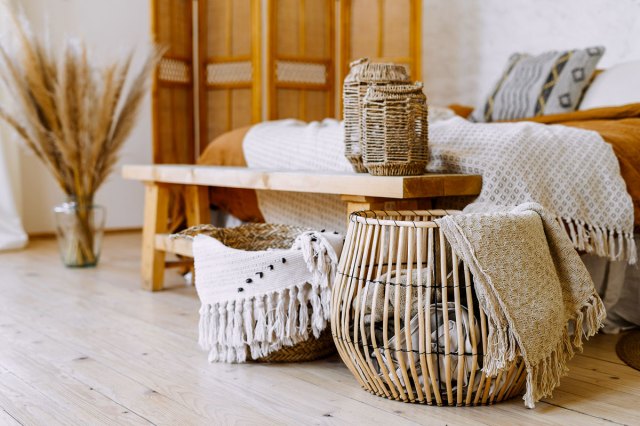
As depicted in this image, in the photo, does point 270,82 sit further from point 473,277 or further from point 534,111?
point 473,277

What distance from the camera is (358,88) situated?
2053 millimetres

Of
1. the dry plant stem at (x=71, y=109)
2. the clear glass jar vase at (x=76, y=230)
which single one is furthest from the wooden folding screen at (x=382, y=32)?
the clear glass jar vase at (x=76, y=230)

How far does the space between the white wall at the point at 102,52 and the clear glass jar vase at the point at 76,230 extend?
3.78 ft

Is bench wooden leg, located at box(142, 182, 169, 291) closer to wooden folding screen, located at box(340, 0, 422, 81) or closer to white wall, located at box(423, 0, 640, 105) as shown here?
wooden folding screen, located at box(340, 0, 422, 81)

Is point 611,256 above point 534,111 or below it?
below

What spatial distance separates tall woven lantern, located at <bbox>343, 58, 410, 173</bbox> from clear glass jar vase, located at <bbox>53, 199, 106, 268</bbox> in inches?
66.8

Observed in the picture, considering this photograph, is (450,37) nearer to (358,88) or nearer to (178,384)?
(358,88)

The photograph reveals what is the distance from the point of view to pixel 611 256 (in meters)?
2.05

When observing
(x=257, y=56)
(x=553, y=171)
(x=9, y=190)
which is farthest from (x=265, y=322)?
(x=9, y=190)

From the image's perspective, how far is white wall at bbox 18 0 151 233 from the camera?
175 inches

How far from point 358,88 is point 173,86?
2366 millimetres

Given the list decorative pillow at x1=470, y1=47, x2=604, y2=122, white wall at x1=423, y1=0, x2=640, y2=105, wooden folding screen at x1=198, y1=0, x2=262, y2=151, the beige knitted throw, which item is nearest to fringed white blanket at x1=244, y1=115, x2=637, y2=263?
the beige knitted throw

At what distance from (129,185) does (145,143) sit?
0.29 m

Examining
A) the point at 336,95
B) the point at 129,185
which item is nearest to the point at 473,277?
the point at 336,95
